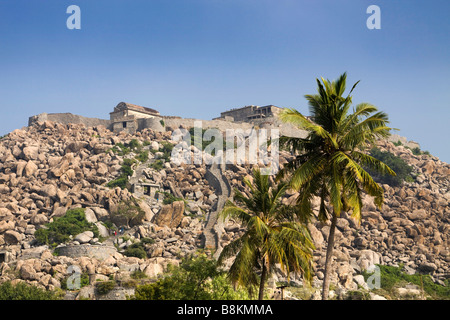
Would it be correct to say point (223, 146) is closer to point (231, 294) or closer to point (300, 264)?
point (231, 294)

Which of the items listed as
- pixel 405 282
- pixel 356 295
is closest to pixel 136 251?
pixel 356 295

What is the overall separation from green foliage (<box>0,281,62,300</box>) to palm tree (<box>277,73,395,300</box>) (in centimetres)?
3004

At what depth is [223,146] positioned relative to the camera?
88.4m

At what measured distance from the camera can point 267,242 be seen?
22641 millimetres

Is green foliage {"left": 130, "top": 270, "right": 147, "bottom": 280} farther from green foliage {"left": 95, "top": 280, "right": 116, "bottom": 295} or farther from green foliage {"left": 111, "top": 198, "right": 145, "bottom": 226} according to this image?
green foliage {"left": 111, "top": 198, "right": 145, "bottom": 226}

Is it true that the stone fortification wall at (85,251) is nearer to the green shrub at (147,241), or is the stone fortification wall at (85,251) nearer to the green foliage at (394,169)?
the green shrub at (147,241)

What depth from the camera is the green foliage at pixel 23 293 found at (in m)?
43.9

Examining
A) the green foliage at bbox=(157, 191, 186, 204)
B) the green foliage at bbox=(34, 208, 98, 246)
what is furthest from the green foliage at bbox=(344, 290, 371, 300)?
the green foliage at bbox=(34, 208, 98, 246)

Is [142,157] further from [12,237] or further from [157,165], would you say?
[12,237]

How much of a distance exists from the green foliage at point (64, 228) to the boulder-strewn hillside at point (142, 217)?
911 mm

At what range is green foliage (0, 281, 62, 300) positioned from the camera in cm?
4394

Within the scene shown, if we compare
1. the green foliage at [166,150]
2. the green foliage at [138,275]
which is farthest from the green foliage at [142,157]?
the green foliage at [138,275]

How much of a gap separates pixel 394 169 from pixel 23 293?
59.8 metres

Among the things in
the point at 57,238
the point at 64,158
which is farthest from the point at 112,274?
the point at 64,158
